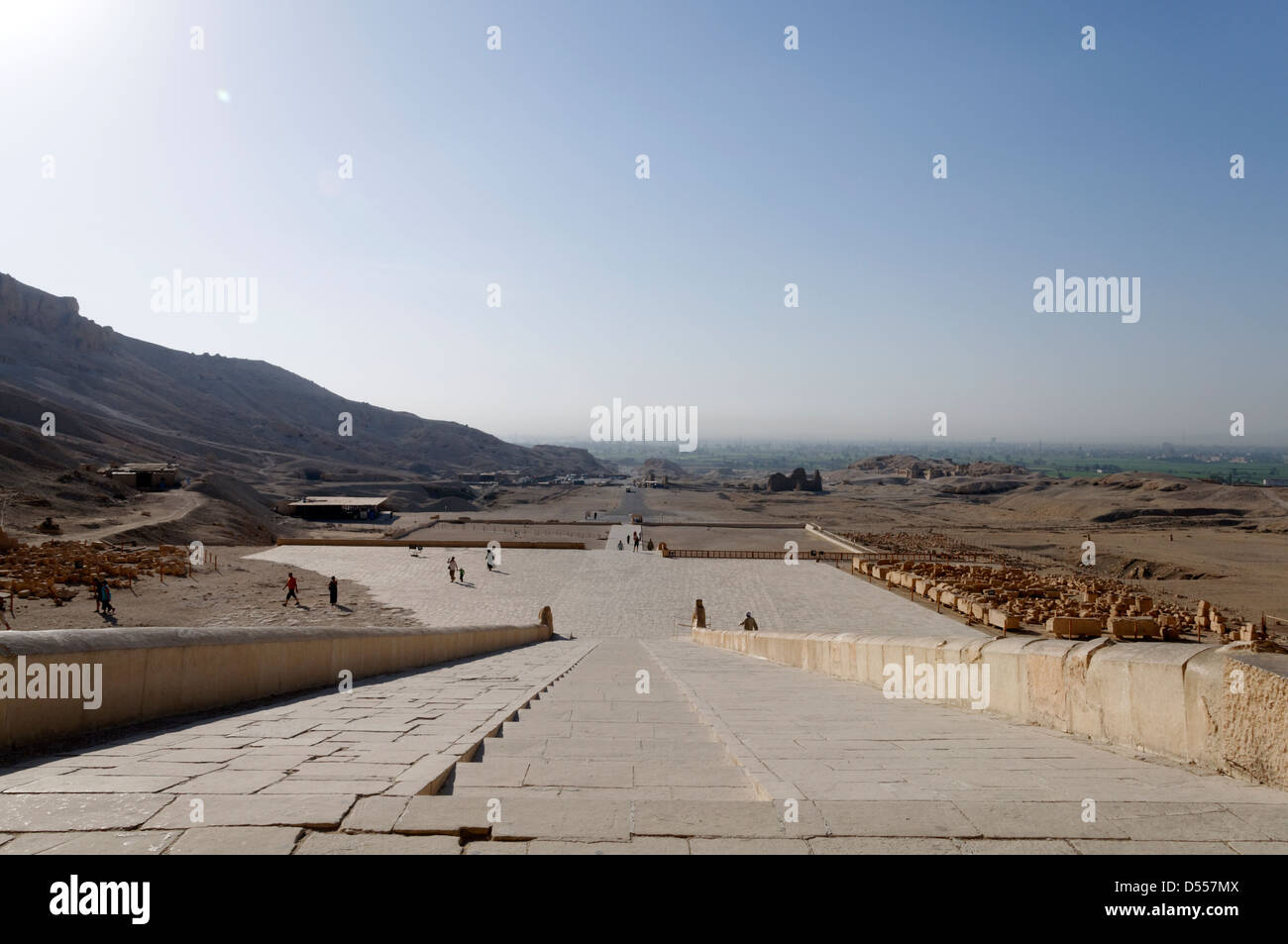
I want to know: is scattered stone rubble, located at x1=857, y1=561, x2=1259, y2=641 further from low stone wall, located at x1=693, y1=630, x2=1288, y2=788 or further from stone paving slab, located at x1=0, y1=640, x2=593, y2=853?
stone paving slab, located at x1=0, y1=640, x2=593, y2=853

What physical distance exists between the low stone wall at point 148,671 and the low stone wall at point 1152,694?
505 centimetres

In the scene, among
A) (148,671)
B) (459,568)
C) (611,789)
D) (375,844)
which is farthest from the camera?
(459,568)

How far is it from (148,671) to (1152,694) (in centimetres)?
539

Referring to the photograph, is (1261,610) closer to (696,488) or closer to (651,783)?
(651,783)

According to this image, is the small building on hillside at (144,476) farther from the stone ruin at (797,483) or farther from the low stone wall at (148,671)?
the stone ruin at (797,483)

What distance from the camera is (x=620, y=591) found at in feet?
82.6

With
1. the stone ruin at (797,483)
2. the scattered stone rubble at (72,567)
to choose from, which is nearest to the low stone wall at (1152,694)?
the scattered stone rubble at (72,567)

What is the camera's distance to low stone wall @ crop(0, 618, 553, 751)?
3.54 m

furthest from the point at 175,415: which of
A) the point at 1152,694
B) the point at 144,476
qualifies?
the point at 1152,694

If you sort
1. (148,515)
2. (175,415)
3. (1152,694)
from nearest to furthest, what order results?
(1152,694)
(148,515)
(175,415)

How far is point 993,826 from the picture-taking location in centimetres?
242

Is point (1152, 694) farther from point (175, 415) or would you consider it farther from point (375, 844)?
point (175, 415)

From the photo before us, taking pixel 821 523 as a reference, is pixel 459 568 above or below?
above
